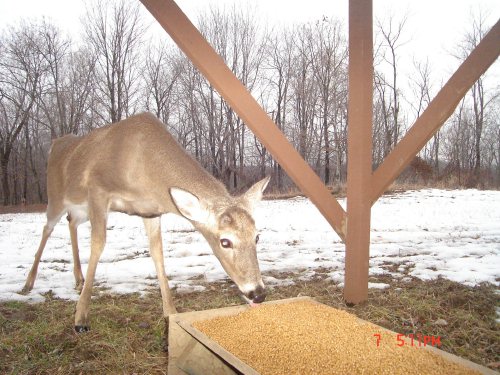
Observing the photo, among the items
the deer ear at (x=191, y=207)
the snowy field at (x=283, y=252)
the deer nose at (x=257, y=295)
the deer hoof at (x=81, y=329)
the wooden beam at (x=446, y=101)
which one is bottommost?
the deer hoof at (x=81, y=329)

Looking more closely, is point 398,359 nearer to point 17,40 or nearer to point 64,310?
point 64,310

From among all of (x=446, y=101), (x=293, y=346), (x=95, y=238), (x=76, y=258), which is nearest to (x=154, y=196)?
(x=95, y=238)

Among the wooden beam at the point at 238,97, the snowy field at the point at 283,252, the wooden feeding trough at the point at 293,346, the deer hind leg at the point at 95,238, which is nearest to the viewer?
the wooden feeding trough at the point at 293,346

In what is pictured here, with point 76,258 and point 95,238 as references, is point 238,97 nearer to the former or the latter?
point 95,238

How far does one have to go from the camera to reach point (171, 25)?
3.42 m

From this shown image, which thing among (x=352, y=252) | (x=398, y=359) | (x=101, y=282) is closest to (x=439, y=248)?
(x=352, y=252)

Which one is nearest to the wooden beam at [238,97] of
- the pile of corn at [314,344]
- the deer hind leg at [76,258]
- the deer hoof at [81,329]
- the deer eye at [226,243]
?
the deer eye at [226,243]

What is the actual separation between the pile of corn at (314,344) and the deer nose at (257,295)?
6.2 inches

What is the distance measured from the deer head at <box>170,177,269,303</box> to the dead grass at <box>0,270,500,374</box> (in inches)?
33.4

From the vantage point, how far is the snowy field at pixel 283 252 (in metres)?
5.01

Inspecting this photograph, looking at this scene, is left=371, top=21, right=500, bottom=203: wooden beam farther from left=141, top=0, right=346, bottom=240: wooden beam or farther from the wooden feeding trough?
the wooden feeding trough

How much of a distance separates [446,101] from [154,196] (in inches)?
110

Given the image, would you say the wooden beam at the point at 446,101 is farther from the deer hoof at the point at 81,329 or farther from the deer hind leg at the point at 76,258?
the deer hind leg at the point at 76,258

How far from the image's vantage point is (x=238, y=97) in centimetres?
358
